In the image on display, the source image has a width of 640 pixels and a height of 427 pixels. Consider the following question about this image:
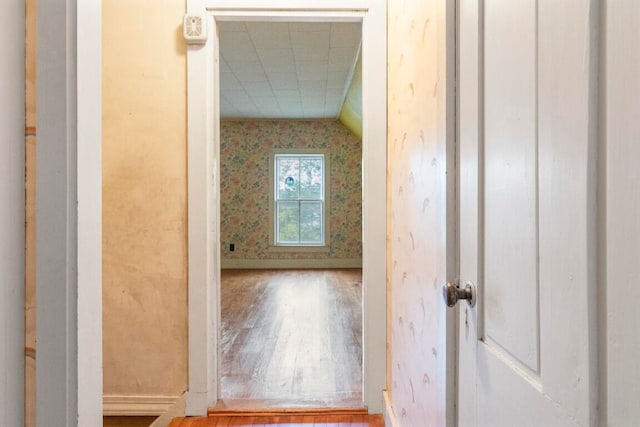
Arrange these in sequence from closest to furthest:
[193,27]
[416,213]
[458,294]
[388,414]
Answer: [458,294] → [416,213] → [388,414] → [193,27]

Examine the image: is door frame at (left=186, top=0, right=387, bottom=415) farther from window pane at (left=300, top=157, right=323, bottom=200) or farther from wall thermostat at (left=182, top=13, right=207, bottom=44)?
window pane at (left=300, top=157, right=323, bottom=200)

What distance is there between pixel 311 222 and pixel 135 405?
594 centimetres

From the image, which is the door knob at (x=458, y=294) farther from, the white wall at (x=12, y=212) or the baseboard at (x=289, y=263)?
the baseboard at (x=289, y=263)

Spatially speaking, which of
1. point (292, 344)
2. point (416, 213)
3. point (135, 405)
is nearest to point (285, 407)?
point (135, 405)

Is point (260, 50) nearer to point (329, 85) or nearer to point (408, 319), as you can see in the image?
point (329, 85)

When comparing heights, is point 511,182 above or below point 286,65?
below

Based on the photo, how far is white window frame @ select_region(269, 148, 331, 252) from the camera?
25.8 feet

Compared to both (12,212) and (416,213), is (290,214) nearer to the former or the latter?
(416,213)

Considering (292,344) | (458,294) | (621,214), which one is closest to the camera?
(621,214)

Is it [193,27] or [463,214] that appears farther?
[193,27]

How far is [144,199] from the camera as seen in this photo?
2.17 metres

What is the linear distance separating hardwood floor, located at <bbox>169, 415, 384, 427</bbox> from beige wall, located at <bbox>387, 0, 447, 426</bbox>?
0.22 m

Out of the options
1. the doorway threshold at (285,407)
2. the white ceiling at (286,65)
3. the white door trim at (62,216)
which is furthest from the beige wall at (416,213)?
the white ceiling at (286,65)

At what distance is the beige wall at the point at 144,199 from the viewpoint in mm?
2158
